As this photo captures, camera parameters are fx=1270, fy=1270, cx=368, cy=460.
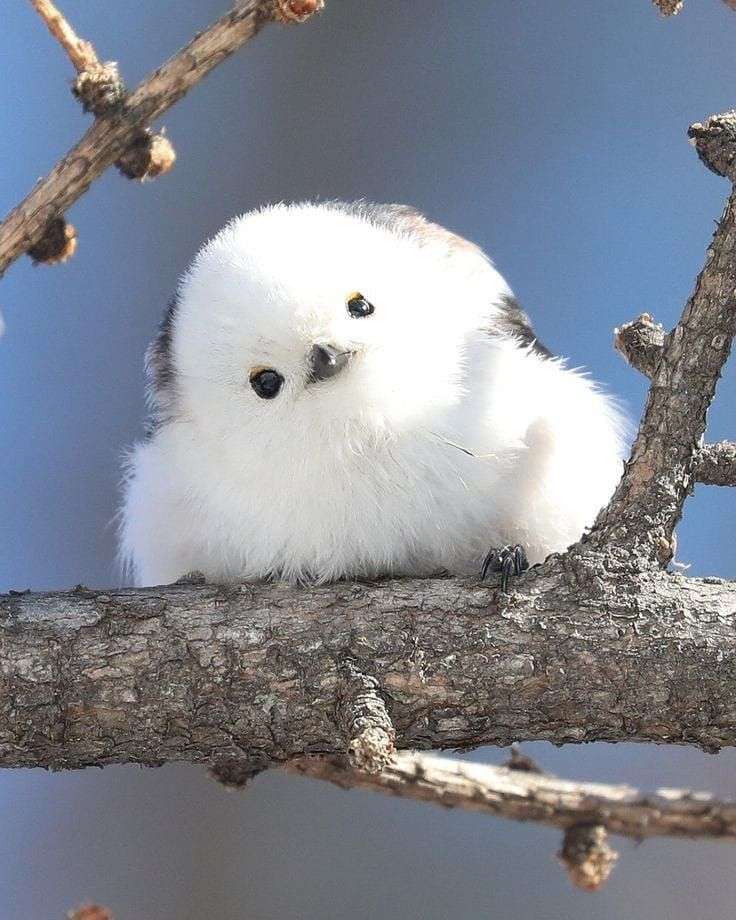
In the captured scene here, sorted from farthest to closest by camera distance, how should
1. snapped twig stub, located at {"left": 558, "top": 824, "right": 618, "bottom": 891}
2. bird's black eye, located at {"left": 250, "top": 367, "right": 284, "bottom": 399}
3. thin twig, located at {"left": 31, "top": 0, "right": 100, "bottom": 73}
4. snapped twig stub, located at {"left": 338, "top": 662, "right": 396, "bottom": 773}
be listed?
bird's black eye, located at {"left": 250, "top": 367, "right": 284, "bottom": 399} < snapped twig stub, located at {"left": 558, "top": 824, "right": 618, "bottom": 891} < thin twig, located at {"left": 31, "top": 0, "right": 100, "bottom": 73} < snapped twig stub, located at {"left": 338, "top": 662, "right": 396, "bottom": 773}

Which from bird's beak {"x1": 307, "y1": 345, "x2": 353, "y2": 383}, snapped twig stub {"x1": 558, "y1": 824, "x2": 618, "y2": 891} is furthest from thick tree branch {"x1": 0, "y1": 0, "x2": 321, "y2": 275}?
snapped twig stub {"x1": 558, "y1": 824, "x2": 618, "y2": 891}

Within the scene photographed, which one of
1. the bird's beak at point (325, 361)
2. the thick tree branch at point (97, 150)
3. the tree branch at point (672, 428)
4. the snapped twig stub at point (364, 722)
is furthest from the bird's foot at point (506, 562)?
the thick tree branch at point (97, 150)

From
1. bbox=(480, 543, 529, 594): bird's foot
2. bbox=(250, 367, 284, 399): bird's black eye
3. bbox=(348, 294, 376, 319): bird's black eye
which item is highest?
bbox=(348, 294, 376, 319): bird's black eye

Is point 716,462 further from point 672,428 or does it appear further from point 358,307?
point 358,307

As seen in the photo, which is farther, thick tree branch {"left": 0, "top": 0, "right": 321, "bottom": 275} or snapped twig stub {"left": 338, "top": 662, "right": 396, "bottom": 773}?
thick tree branch {"left": 0, "top": 0, "right": 321, "bottom": 275}

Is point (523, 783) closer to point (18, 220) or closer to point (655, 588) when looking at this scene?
point (655, 588)

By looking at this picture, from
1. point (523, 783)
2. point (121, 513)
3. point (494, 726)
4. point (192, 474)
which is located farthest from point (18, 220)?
point (523, 783)

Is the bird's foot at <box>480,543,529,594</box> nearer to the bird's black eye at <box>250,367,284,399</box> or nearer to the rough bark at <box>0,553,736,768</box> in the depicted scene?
the rough bark at <box>0,553,736,768</box>
